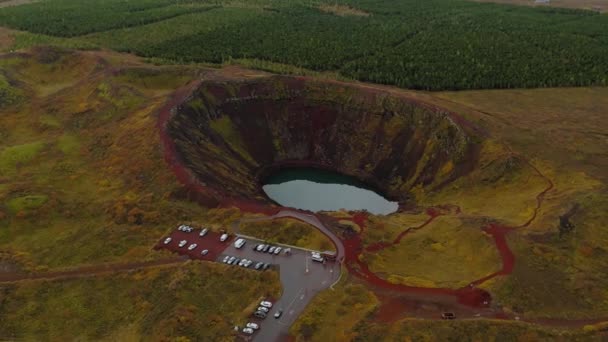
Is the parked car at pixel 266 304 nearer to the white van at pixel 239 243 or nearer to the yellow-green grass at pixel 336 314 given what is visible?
the yellow-green grass at pixel 336 314

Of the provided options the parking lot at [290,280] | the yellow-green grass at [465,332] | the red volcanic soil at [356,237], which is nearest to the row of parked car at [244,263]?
the parking lot at [290,280]

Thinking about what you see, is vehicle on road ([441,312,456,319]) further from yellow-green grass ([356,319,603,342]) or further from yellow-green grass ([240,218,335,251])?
yellow-green grass ([240,218,335,251])

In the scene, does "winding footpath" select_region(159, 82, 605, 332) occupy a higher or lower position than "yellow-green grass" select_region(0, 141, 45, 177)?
lower

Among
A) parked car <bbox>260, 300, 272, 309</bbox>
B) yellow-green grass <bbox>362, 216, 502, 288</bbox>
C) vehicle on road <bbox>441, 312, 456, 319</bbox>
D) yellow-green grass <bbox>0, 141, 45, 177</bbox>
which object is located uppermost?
yellow-green grass <bbox>0, 141, 45, 177</bbox>

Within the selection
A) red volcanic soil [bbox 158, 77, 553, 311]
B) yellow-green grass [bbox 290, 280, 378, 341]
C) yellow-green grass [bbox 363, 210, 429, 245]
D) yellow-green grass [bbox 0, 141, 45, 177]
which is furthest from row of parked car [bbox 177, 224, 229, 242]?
yellow-green grass [bbox 0, 141, 45, 177]

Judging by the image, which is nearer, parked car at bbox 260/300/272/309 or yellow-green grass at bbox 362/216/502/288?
parked car at bbox 260/300/272/309

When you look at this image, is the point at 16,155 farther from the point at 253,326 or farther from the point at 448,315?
the point at 448,315

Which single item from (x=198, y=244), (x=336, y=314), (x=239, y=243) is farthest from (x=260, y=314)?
(x=198, y=244)

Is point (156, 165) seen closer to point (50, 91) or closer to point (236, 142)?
point (236, 142)
